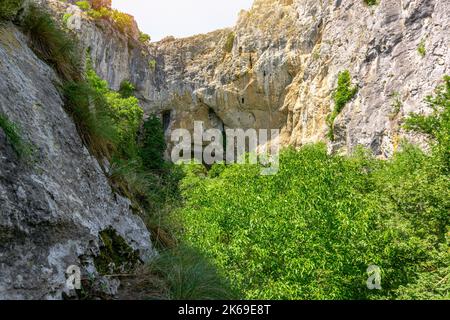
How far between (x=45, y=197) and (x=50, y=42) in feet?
9.01

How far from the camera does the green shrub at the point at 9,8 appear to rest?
3.97 meters

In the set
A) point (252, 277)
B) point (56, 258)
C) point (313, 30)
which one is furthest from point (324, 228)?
point (313, 30)

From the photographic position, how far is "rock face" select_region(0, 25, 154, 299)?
240 cm

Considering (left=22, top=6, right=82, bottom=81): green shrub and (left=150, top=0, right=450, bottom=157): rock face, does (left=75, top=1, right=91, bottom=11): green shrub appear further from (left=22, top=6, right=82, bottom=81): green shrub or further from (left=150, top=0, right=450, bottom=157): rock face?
(left=22, top=6, right=82, bottom=81): green shrub

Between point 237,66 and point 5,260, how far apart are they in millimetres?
34295

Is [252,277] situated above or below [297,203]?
below

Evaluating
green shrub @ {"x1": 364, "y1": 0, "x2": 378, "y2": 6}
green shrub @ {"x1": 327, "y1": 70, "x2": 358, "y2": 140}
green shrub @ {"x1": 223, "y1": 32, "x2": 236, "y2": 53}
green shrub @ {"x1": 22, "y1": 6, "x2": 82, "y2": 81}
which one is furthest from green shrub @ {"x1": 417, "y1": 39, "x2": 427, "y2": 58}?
green shrub @ {"x1": 223, "y1": 32, "x2": 236, "y2": 53}

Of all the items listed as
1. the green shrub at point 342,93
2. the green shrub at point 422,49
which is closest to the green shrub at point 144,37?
the green shrub at point 342,93

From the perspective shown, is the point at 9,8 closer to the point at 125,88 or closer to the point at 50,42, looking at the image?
the point at 50,42

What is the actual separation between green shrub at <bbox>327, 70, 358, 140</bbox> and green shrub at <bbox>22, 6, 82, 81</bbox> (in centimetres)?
2052

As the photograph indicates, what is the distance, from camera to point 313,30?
95.2ft

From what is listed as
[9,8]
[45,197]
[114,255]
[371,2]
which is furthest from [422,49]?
[45,197]

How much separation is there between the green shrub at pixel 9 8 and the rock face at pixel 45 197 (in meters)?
0.11
